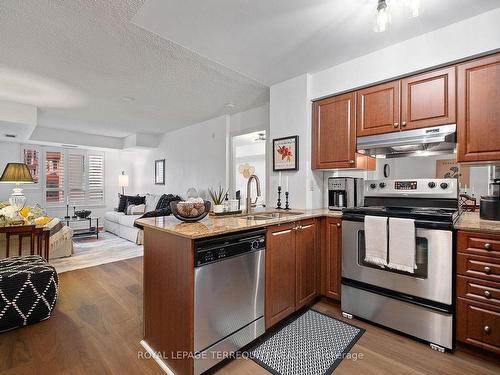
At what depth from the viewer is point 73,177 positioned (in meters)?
6.90

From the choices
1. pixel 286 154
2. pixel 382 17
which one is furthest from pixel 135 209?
pixel 382 17

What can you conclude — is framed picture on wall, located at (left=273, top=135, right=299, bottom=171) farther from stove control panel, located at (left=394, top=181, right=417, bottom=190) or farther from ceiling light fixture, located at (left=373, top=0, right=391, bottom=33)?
ceiling light fixture, located at (left=373, top=0, right=391, bottom=33)

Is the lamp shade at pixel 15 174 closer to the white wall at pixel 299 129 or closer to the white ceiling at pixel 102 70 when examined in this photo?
the white ceiling at pixel 102 70

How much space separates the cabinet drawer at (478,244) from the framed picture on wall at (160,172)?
19.8 ft

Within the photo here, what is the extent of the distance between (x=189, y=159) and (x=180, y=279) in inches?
Answer: 176

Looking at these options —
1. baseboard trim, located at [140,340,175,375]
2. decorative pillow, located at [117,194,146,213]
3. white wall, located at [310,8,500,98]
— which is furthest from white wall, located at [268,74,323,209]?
decorative pillow, located at [117,194,146,213]

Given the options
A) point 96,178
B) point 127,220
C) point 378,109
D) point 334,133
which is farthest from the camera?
point 96,178

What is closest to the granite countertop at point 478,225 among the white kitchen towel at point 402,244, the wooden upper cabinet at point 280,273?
the white kitchen towel at point 402,244

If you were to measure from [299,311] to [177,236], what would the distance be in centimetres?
153

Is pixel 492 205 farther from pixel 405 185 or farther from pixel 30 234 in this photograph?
pixel 30 234

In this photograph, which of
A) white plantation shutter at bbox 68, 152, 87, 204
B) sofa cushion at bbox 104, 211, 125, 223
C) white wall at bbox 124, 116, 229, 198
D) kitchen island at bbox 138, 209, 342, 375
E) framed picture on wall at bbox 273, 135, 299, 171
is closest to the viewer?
kitchen island at bbox 138, 209, 342, 375

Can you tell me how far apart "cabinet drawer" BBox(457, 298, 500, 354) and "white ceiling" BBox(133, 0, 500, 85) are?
212 centimetres

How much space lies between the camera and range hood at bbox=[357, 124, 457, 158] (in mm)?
2113

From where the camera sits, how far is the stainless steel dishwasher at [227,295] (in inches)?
57.8
